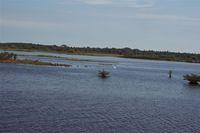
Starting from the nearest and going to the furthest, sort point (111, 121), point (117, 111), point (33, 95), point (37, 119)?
point (37, 119) < point (111, 121) < point (117, 111) < point (33, 95)

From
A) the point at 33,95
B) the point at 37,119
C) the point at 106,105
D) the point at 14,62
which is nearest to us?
the point at 37,119

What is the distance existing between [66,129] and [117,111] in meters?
8.08

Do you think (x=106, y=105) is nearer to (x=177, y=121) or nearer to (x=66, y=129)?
(x=177, y=121)

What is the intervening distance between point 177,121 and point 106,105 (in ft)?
22.0

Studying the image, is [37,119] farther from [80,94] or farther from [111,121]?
[80,94]

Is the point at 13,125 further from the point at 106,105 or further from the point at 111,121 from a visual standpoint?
the point at 106,105

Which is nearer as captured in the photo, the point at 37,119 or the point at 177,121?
the point at 37,119

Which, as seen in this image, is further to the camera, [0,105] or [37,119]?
[0,105]

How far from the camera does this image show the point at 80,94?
39.2 m

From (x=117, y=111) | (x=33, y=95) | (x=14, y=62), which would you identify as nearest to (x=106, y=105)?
(x=117, y=111)

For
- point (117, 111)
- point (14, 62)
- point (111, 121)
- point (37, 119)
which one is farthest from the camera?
point (14, 62)

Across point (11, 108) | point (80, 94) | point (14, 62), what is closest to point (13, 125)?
point (11, 108)

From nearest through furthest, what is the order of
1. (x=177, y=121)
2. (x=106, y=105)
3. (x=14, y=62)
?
(x=177, y=121) < (x=106, y=105) < (x=14, y=62)

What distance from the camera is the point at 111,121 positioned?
86.3 feet
